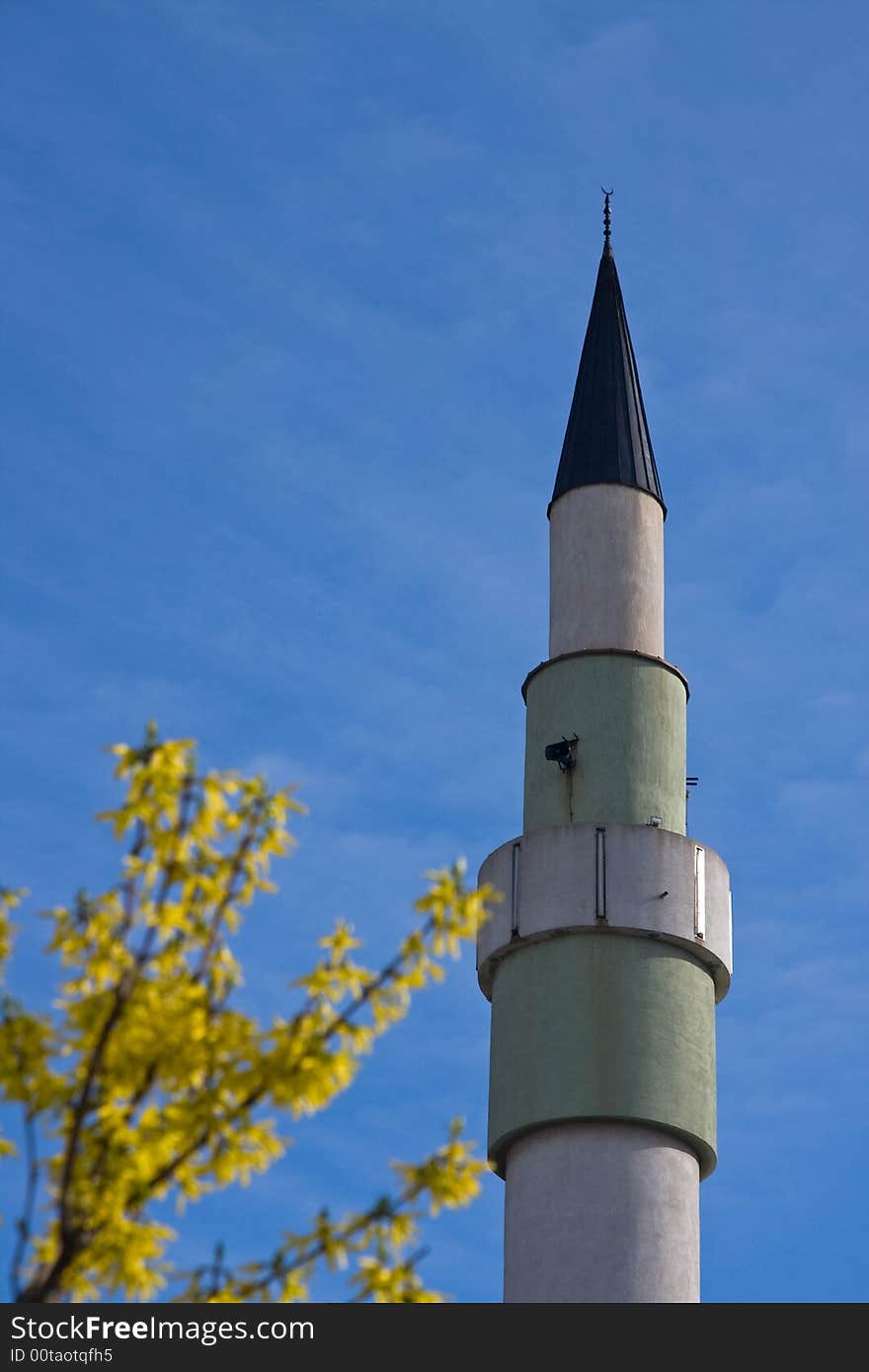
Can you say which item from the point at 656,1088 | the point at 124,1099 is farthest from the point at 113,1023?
the point at 656,1088

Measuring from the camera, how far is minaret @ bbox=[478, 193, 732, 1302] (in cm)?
2739

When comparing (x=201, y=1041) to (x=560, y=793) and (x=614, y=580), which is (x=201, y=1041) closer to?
(x=560, y=793)

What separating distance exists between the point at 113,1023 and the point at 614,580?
21.1 metres

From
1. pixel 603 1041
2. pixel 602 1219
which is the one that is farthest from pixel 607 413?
pixel 602 1219

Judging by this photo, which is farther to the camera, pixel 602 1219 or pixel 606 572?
pixel 606 572

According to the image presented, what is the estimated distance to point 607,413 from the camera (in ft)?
113

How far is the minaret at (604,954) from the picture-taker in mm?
27391

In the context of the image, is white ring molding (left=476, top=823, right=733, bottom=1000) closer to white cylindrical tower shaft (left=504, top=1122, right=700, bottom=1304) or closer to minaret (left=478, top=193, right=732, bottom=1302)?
minaret (left=478, top=193, right=732, bottom=1302)

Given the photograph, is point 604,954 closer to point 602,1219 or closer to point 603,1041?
point 603,1041

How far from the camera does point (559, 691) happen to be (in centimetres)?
3109

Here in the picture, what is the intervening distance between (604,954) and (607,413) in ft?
31.7

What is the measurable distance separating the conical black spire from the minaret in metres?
0.32
